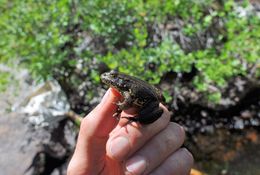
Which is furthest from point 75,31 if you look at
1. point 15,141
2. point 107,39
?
point 15,141

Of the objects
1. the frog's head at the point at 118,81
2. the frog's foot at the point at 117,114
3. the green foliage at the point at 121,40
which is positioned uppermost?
the frog's head at the point at 118,81

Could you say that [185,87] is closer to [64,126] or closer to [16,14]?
[64,126]

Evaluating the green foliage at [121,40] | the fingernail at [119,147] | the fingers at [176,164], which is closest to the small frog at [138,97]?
the fingernail at [119,147]

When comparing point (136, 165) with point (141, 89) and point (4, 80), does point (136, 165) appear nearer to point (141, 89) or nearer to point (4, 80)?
point (141, 89)

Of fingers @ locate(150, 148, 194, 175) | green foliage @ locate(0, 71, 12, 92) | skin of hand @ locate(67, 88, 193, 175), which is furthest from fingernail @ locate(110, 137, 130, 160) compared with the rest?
green foliage @ locate(0, 71, 12, 92)

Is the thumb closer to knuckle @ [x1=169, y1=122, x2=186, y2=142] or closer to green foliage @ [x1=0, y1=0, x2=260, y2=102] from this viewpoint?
knuckle @ [x1=169, y1=122, x2=186, y2=142]

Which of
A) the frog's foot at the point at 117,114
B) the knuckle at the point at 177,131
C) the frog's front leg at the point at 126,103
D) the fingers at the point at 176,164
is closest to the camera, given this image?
the frog's front leg at the point at 126,103

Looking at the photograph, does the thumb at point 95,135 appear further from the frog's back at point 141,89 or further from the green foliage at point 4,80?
the green foliage at point 4,80

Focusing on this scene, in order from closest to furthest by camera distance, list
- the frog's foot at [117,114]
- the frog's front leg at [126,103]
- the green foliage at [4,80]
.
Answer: the frog's front leg at [126,103]
the frog's foot at [117,114]
the green foliage at [4,80]

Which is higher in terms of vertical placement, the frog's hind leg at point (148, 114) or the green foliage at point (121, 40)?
the frog's hind leg at point (148, 114)
